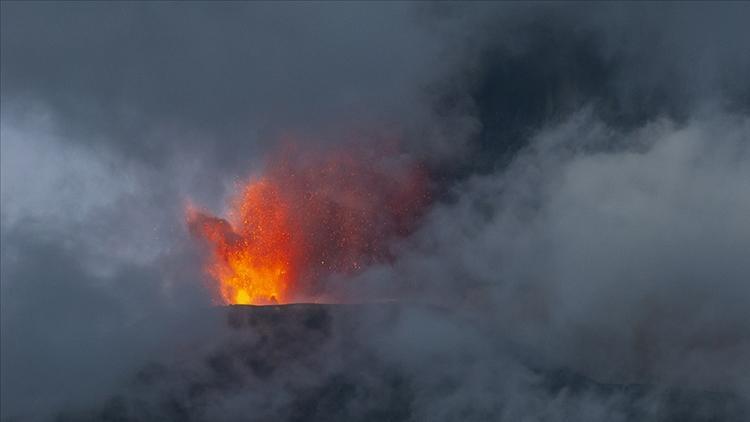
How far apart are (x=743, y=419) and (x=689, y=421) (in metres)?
5.22

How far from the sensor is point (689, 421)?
196 metres

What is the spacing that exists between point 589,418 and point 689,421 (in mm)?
9994

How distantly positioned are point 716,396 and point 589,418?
1288cm

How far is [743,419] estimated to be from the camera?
7662 inches

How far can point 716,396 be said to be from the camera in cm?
19938

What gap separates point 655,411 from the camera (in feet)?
656

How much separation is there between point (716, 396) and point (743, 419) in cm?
539

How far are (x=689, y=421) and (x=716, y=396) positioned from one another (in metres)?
5.22

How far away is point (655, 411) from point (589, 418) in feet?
22.1

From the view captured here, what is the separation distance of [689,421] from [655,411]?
16.1ft

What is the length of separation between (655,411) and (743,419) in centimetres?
943

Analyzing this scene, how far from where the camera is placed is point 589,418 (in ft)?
653
